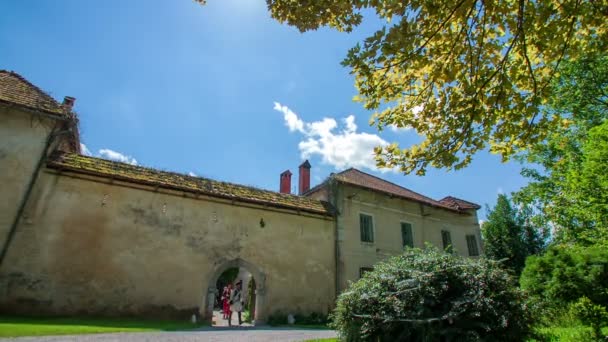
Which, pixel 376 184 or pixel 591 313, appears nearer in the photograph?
pixel 591 313

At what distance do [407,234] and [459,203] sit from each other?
557 cm

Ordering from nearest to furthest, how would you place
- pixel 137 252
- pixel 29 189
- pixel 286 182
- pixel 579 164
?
pixel 29 189 < pixel 137 252 < pixel 579 164 < pixel 286 182

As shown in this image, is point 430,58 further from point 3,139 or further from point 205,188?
point 3,139

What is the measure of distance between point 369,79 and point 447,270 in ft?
10.1

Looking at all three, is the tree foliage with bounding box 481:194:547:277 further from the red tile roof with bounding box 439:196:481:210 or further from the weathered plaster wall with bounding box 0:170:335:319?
the weathered plaster wall with bounding box 0:170:335:319

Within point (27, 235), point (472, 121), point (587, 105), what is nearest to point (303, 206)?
point (27, 235)

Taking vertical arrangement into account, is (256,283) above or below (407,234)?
below

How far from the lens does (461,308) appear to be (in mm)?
4523

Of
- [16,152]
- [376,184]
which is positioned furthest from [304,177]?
[16,152]

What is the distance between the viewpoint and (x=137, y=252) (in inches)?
436

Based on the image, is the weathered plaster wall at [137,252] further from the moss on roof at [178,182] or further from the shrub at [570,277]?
the shrub at [570,277]

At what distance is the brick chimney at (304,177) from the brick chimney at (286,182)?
2.57 ft

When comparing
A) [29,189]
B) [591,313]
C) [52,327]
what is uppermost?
[29,189]

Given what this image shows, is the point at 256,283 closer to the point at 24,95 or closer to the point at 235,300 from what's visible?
the point at 235,300
